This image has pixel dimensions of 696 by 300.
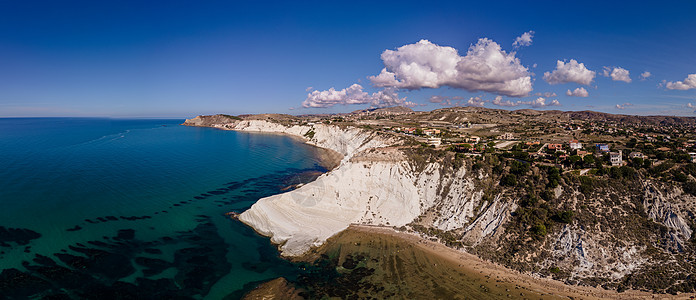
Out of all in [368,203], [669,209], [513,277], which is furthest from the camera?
[368,203]

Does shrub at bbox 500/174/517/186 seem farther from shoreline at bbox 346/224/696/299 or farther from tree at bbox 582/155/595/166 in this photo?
shoreline at bbox 346/224/696/299

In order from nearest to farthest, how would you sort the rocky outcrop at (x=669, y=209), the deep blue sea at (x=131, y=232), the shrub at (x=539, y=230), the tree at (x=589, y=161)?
the deep blue sea at (x=131, y=232) → the rocky outcrop at (x=669, y=209) → the shrub at (x=539, y=230) → the tree at (x=589, y=161)

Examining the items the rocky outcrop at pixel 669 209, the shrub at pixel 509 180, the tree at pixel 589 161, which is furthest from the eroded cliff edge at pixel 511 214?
the tree at pixel 589 161

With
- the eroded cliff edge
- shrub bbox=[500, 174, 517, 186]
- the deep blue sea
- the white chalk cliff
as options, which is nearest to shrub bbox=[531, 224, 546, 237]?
the eroded cliff edge

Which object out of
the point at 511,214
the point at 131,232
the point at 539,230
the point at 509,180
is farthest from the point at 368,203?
the point at 131,232

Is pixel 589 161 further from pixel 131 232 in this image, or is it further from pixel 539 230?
pixel 131 232

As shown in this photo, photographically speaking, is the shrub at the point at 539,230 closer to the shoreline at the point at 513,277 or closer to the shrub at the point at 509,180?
the shoreline at the point at 513,277
